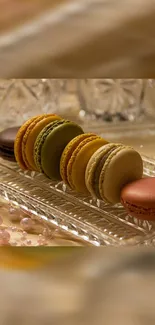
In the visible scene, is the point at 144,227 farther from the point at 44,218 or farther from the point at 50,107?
the point at 50,107

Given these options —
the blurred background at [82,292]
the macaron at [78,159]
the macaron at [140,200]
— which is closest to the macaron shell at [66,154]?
the macaron at [78,159]

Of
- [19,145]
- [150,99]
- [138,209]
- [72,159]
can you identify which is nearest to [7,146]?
[19,145]

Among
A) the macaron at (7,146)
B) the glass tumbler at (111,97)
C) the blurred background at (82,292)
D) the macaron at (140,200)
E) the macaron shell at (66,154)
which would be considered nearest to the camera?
the blurred background at (82,292)

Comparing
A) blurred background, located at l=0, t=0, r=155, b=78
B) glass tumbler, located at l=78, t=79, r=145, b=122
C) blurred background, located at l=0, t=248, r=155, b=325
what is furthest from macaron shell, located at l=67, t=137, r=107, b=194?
glass tumbler, located at l=78, t=79, r=145, b=122

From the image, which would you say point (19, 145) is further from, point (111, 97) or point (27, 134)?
point (111, 97)

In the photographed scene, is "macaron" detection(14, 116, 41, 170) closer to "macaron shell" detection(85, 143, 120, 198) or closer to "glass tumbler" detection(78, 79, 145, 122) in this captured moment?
"macaron shell" detection(85, 143, 120, 198)

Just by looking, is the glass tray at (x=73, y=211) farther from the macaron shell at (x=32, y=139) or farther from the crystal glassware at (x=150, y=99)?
the crystal glassware at (x=150, y=99)
